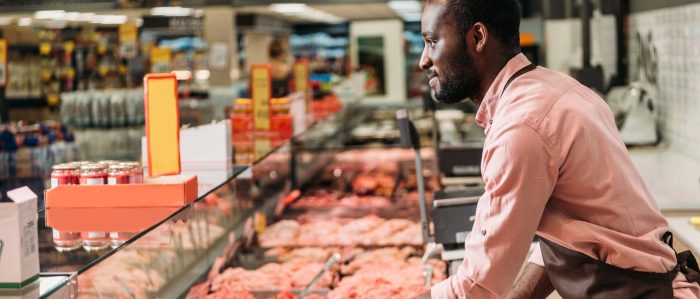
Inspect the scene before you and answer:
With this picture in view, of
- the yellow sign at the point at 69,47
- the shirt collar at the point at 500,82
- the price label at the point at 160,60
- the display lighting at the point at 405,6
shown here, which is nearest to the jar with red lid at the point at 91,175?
the shirt collar at the point at 500,82

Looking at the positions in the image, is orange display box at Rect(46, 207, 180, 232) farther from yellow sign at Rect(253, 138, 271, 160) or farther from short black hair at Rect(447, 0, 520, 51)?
yellow sign at Rect(253, 138, 271, 160)

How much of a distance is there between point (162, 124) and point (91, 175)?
1.21 ft

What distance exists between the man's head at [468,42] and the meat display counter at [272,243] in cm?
97

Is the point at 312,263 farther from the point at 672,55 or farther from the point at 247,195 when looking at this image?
the point at 672,55

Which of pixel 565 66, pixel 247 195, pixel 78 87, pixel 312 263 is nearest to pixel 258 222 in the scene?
pixel 247 195

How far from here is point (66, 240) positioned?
8.13ft

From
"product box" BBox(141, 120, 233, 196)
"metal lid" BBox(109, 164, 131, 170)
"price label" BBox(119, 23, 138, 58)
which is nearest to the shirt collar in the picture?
"metal lid" BBox(109, 164, 131, 170)

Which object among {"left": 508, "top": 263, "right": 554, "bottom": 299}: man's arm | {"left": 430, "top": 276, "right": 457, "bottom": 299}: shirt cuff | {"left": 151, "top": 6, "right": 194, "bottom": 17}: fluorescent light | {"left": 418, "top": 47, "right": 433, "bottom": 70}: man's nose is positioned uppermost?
{"left": 151, "top": 6, "right": 194, "bottom": 17}: fluorescent light

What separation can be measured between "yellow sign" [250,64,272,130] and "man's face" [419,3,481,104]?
12.2ft

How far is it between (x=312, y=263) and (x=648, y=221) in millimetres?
2620

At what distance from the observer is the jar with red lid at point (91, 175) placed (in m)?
2.76

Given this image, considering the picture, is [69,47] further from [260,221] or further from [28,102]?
A: [260,221]

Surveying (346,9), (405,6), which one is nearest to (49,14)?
(346,9)

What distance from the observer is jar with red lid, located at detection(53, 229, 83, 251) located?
242cm
